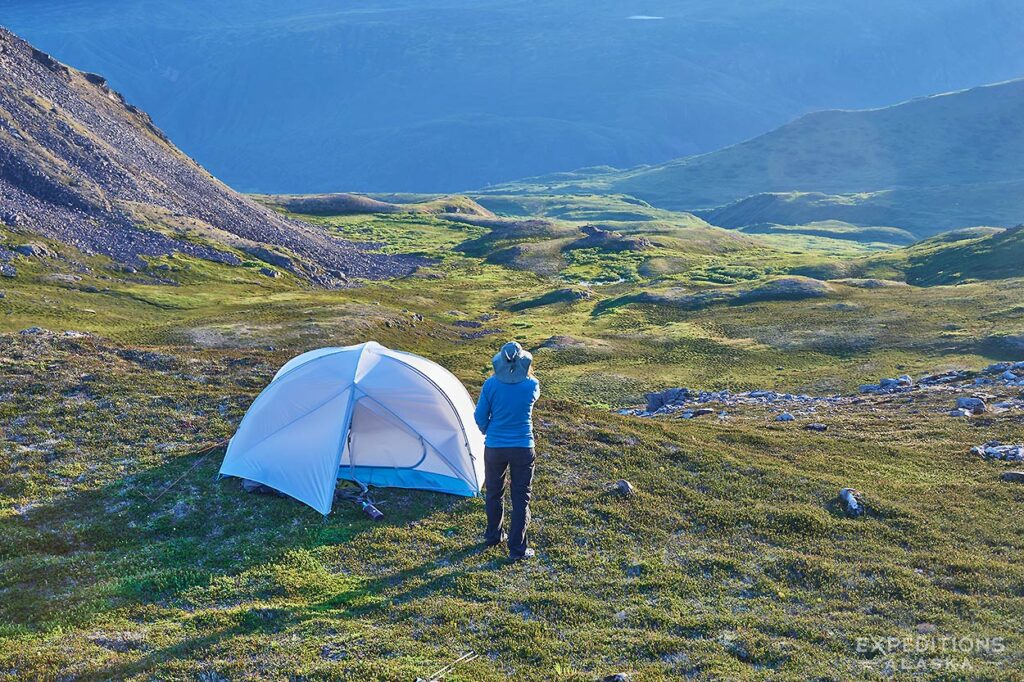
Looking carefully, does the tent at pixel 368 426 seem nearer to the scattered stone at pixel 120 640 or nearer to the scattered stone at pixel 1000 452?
the scattered stone at pixel 120 640

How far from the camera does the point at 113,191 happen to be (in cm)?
8994

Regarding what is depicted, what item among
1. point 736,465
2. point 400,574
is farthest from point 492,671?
point 736,465

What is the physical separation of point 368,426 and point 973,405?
28984 mm

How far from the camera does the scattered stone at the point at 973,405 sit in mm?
33594

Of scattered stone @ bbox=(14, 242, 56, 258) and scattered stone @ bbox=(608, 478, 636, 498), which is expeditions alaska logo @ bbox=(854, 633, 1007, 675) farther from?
scattered stone @ bbox=(14, 242, 56, 258)

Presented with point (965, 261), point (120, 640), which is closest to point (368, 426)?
point (120, 640)

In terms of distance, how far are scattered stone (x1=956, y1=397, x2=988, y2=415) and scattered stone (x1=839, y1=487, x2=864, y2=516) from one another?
52.7 feet

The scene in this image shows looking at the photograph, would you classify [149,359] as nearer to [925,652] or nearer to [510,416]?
[510,416]

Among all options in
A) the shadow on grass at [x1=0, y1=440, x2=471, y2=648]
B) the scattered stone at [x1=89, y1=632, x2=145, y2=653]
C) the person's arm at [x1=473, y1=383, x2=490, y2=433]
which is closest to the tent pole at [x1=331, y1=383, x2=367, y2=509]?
the shadow on grass at [x1=0, y1=440, x2=471, y2=648]

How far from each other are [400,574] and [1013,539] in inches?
631

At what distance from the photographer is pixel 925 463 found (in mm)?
26469

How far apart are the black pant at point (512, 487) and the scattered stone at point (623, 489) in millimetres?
5081

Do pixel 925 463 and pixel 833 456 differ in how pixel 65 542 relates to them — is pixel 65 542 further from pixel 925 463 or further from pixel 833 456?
pixel 925 463

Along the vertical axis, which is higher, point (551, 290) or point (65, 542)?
point (551, 290)
